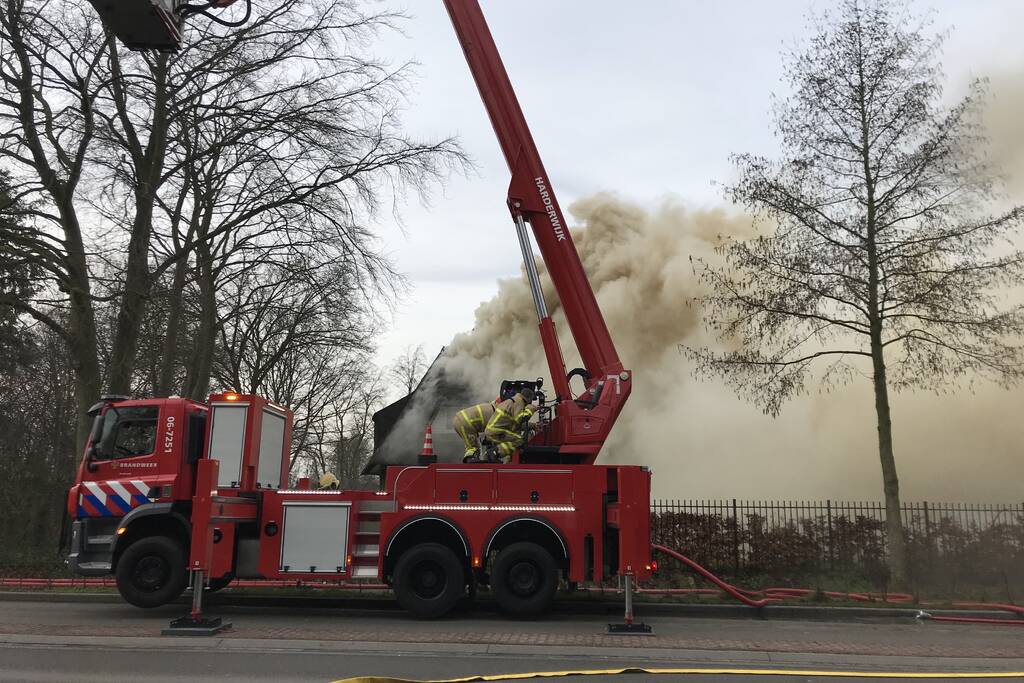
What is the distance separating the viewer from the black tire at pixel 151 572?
10758 millimetres

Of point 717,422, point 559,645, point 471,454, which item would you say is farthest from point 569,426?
point 717,422

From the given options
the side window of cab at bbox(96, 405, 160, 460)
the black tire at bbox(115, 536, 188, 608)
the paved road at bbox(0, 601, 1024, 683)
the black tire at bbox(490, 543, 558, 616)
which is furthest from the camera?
the side window of cab at bbox(96, 405, 160, 460)

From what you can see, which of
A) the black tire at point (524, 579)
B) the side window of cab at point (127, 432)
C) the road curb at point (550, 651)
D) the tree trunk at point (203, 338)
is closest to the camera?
the road curb at point (550, 651)

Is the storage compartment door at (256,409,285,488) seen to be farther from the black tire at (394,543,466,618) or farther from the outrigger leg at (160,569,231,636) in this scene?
the black tire at (394,543,466,618)

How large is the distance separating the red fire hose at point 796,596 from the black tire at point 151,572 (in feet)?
20.4

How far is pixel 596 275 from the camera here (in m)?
23.6

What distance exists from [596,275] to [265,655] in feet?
Answer: 55.4

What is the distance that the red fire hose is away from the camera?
37.4ft

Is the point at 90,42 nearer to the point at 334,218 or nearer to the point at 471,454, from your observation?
the point at 334,218

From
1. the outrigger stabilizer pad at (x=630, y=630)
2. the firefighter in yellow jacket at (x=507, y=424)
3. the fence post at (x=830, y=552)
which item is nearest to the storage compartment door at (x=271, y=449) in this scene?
the firefighter in yellow jacket at (x=507, y=424)

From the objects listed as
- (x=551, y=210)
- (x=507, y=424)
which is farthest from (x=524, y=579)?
(x=551, y=210)

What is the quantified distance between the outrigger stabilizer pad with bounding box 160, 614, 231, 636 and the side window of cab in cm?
267

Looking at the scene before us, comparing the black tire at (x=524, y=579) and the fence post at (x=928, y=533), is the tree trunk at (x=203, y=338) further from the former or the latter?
the fence post at (x=928, y=533)

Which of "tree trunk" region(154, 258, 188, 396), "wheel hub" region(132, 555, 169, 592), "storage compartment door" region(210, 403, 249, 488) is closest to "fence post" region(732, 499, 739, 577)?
"storage compartment door" region(210, 403, 249, 488)
